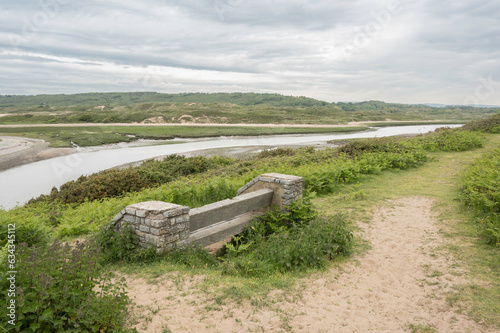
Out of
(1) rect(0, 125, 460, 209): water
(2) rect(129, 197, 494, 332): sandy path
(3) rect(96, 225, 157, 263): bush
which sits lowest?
(1) rect(0, 125, 460, 209): water

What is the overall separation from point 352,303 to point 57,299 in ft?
13.7

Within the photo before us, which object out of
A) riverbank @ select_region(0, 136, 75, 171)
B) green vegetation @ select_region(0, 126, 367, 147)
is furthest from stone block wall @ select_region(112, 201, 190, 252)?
green vegetation @ select_region(0, 126, 367, 147)

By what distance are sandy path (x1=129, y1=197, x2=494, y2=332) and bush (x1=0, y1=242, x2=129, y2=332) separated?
2.26 ft

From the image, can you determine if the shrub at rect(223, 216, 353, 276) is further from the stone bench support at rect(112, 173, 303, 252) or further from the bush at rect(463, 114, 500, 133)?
the bush at rect(463, 114, 500, 133)

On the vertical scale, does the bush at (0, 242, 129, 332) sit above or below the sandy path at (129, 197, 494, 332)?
above

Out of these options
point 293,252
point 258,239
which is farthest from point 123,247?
point 293,252

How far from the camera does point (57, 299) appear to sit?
3.50m

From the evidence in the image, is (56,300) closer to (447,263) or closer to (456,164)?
(447,263)

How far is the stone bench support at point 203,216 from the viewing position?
20.2ft

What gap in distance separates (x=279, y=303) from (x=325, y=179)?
27.4ft

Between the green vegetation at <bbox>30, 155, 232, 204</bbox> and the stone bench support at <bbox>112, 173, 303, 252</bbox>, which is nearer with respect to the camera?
the stone bench support at <bbox>112, 173, 303, 252</bbox>

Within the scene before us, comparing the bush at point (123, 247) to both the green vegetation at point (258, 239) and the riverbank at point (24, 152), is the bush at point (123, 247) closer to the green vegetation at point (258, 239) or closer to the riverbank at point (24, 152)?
the green vegetation at point (258, 239)

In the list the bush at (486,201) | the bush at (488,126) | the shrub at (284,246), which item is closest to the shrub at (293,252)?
the shrub at (284,246)

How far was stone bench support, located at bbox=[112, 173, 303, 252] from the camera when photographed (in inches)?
243
